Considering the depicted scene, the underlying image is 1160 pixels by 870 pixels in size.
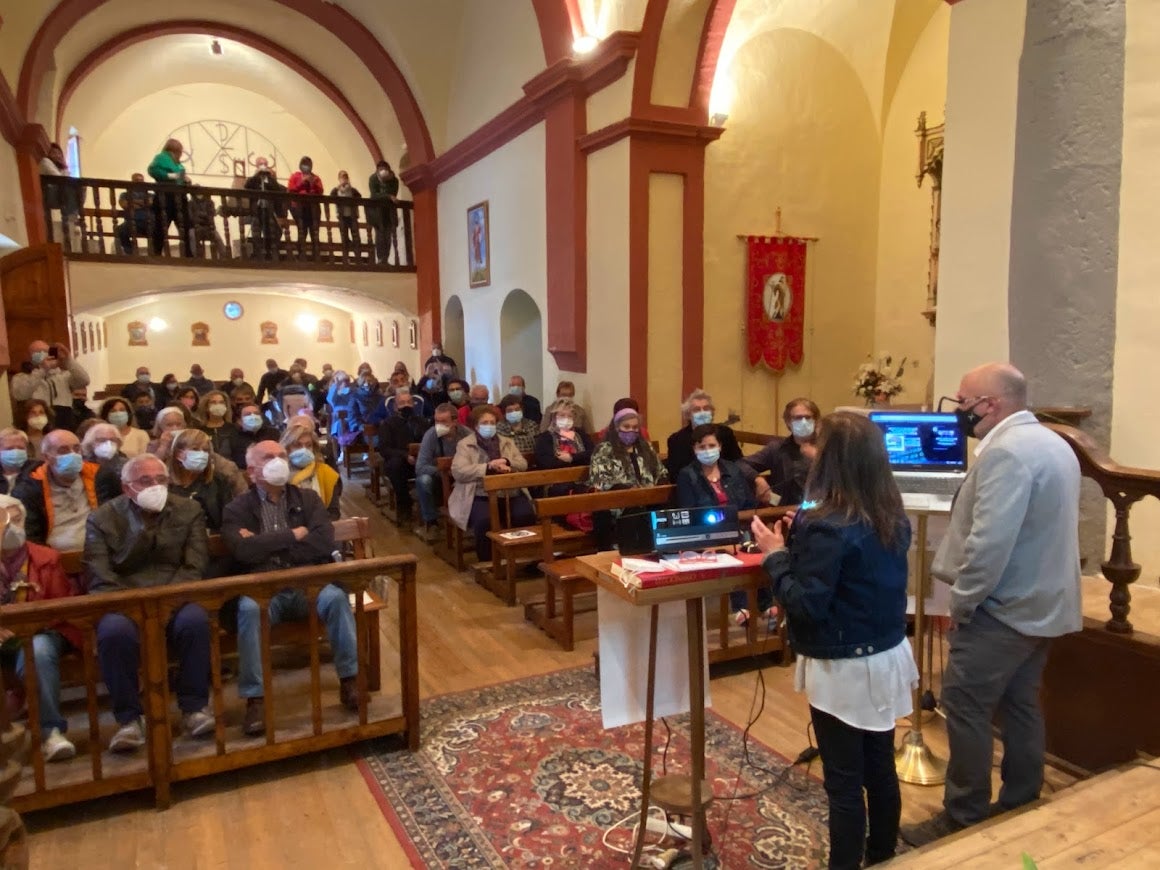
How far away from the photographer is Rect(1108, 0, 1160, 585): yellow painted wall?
13.7 feet

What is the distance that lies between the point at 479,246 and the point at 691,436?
231 inches

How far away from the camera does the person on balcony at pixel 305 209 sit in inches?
492

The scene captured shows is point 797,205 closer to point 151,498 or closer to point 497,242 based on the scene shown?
point 497,242

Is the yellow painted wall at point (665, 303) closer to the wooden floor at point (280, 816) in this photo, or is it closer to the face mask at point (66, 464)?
the wooden floor at point (280, 816)

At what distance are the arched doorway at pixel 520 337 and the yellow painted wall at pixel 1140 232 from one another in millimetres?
7111

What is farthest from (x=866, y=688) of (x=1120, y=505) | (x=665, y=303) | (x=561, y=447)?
(x=665, y=303)

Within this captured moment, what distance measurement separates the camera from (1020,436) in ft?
Result: 8.78

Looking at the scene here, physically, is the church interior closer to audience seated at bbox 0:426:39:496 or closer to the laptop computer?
the laptop computer

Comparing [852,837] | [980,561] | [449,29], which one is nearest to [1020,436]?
[980,561]

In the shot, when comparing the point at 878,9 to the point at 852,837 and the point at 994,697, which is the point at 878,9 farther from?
the point at 852,837

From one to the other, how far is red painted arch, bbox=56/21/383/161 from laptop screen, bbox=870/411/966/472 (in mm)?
12996

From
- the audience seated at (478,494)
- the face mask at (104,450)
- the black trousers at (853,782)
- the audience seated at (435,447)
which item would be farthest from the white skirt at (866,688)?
the audience seated at (435,447)

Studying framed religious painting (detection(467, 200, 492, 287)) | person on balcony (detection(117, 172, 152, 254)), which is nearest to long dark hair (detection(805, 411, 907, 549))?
framed religious painting (detection(467, 200, 492, 287))

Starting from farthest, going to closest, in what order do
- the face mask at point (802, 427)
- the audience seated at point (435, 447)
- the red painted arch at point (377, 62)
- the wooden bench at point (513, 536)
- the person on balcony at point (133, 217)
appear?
the red painted arch at point (377, 62)
the person on balcony at point (133, 217)
the audience seated at point (435, 447)
the wooden bench at point (513, 536)
the face mask at point (802, 427)
